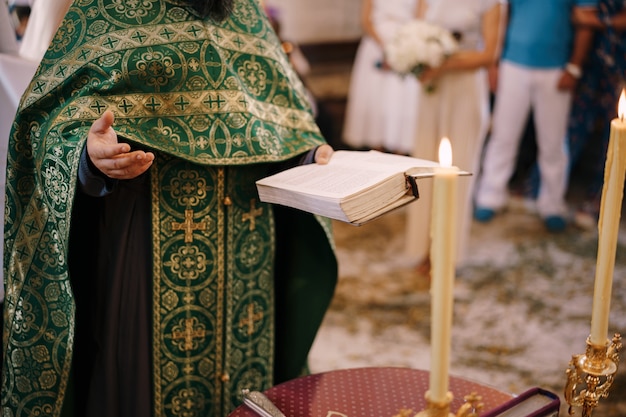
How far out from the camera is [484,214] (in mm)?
5328

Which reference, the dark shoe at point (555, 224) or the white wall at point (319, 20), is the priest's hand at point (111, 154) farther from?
the white wall at point (319, 20)

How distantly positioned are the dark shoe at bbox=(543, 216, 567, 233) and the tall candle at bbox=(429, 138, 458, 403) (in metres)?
4.39

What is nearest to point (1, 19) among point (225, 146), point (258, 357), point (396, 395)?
point (225, 146)

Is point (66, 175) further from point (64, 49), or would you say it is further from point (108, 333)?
point (108, 333)

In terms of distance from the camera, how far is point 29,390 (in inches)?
70.1

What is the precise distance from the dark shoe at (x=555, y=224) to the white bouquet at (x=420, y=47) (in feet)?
5.86

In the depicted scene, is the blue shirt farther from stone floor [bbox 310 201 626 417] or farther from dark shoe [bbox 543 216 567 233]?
stone floor [bbox 310 201 626 417]

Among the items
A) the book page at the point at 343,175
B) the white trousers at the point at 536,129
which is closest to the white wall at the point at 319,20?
the white trousers at the point at 536,129

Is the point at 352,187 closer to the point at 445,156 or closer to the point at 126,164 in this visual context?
the point at 126,164

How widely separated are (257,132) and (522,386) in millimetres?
1942

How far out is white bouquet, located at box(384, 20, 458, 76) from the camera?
3809 mm

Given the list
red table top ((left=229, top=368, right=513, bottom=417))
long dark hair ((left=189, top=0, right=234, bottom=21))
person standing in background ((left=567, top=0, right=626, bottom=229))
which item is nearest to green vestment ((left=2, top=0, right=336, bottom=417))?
long dark hair ((left=189, top=0, right=234, bottom=21))

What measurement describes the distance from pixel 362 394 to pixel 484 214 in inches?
154

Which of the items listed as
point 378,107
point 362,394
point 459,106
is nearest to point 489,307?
point 459,106
